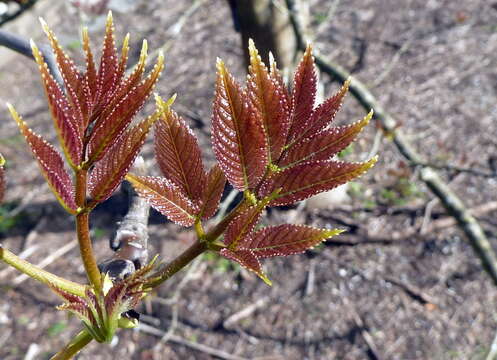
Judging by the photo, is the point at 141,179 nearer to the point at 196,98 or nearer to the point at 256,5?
the point at 256,5

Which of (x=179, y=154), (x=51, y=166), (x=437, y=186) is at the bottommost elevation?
(x=51, y=166)

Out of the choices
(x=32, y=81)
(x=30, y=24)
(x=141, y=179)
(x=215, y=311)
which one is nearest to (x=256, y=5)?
(x=215, y=311)

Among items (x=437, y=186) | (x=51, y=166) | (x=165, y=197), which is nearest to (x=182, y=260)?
(x=165, y=197)

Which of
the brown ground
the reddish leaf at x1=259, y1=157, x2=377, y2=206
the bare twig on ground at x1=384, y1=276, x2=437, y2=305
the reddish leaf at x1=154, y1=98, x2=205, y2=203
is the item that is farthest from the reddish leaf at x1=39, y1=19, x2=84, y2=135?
the bare twig on ground at x1=384, y1=276, x2=437, y2=305

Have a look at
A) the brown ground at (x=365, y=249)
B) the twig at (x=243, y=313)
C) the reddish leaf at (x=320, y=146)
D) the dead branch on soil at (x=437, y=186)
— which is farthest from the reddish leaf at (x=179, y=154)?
the twig at (x=243, y=313)

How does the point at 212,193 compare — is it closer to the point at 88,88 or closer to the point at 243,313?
the point at 88,88

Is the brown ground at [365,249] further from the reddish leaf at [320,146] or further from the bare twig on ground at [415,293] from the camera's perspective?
the reddish leaf at [320,146]
